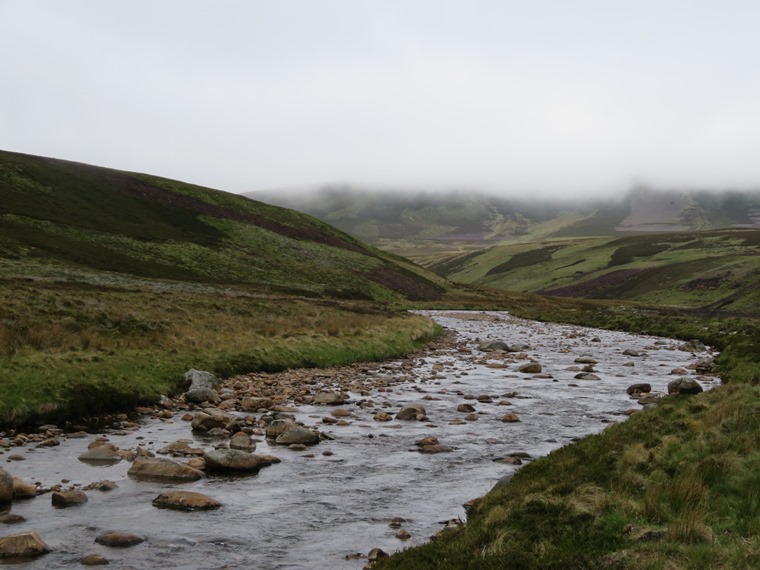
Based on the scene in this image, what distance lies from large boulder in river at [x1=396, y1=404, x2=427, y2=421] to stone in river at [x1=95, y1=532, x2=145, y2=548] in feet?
40.3

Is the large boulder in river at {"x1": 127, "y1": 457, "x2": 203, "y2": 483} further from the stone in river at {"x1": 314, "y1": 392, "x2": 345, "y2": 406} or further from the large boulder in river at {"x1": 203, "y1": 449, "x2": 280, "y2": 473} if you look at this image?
the stone in river at {"x1": 314, "y1": 392, "x2": 345, "y2": 406}

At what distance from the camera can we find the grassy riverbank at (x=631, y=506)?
31.1 ft

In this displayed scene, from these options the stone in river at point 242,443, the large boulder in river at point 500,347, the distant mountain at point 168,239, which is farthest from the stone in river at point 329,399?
the distant mountain at point 168,239

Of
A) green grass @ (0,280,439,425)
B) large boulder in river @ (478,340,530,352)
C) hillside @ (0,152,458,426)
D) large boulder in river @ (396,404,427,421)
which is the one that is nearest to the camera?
green grass @ (0,280,439,425)

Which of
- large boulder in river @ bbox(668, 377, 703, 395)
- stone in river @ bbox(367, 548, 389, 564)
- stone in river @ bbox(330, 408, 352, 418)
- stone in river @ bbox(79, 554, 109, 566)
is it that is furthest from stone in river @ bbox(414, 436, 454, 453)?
large boulder in river @ bbox(668, 377, 703, 395)

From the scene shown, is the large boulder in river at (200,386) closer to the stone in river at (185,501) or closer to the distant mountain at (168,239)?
the stone in river at (185,501)

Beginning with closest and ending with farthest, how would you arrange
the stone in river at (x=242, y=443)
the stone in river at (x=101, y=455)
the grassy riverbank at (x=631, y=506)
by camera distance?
1. the grassy riverbank at (x=631, y=506)
2. the stone in river at (x=101, y=455)
3. the stone in river at (x=242, y=443)

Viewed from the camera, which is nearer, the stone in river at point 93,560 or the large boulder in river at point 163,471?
the stone in river at point 93,560

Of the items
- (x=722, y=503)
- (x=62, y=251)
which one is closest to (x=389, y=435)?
(x=722, y=503)

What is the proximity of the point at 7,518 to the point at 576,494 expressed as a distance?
11.2 meters

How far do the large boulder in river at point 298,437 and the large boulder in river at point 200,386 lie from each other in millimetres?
6168

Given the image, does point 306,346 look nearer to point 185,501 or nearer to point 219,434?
point 219,434

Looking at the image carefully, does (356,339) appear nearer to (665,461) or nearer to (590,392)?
(590,392)

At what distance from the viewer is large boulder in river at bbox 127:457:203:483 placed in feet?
50.8
